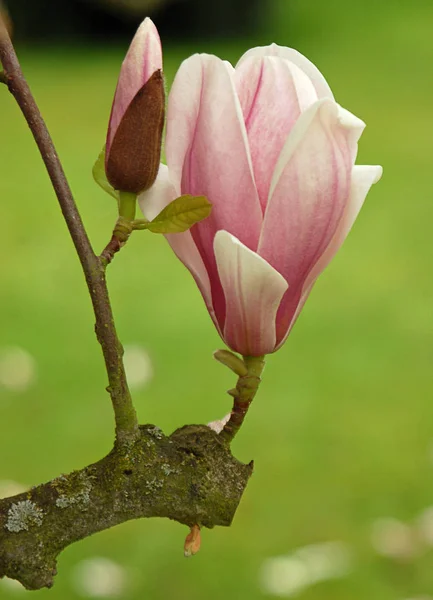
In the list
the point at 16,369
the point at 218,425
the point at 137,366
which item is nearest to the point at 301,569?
the point at 137,366

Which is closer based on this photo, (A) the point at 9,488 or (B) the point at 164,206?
(B) the point at 164,206

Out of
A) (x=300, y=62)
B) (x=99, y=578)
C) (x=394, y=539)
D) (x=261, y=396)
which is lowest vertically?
(x=300, y=62)

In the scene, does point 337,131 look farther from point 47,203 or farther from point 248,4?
point 248,4

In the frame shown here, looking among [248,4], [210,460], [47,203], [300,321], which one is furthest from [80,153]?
[210,460]

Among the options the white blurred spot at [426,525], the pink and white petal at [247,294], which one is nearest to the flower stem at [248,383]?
the pink and white petal at [247,294]

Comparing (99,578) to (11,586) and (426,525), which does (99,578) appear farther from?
(426,525)

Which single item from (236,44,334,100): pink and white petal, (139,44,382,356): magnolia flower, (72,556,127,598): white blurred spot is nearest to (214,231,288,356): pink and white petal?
(139,44,382,356): magnolia flower

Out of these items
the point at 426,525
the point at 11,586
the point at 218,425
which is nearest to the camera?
the point at 218,425

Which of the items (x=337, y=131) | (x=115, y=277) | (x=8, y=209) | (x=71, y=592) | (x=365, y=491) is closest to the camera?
(x=337, y=131)
